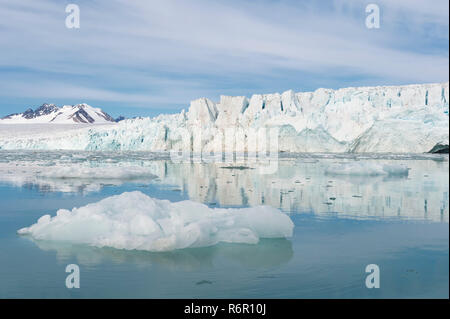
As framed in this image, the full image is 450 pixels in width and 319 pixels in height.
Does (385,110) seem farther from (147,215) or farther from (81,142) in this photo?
(147,215)

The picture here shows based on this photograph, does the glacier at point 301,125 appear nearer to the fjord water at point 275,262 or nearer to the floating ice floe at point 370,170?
the floating ice floe at point 370,170

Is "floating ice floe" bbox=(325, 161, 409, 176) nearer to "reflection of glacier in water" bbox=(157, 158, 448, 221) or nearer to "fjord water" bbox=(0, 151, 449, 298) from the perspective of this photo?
"reflection of glacier in water" bbox=(157, 158, 448, 221)

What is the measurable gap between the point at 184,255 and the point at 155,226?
0.64 m

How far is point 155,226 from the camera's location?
16.8 feet

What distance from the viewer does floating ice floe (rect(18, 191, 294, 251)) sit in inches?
193

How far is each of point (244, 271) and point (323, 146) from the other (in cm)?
4664

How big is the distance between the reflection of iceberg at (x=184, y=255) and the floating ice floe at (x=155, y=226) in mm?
113

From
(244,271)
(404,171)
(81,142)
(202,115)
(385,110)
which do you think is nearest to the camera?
(244,271)

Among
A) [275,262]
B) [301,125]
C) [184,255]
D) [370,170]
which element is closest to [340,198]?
[275,262]

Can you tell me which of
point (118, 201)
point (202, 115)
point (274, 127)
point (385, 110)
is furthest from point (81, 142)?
point (118, 201)

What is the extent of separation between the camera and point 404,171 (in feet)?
53.2

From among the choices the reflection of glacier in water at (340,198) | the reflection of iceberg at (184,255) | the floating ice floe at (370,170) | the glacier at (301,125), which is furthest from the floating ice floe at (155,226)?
the glacier at (301,125)

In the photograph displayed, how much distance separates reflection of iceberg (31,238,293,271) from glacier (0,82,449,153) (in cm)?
3417
